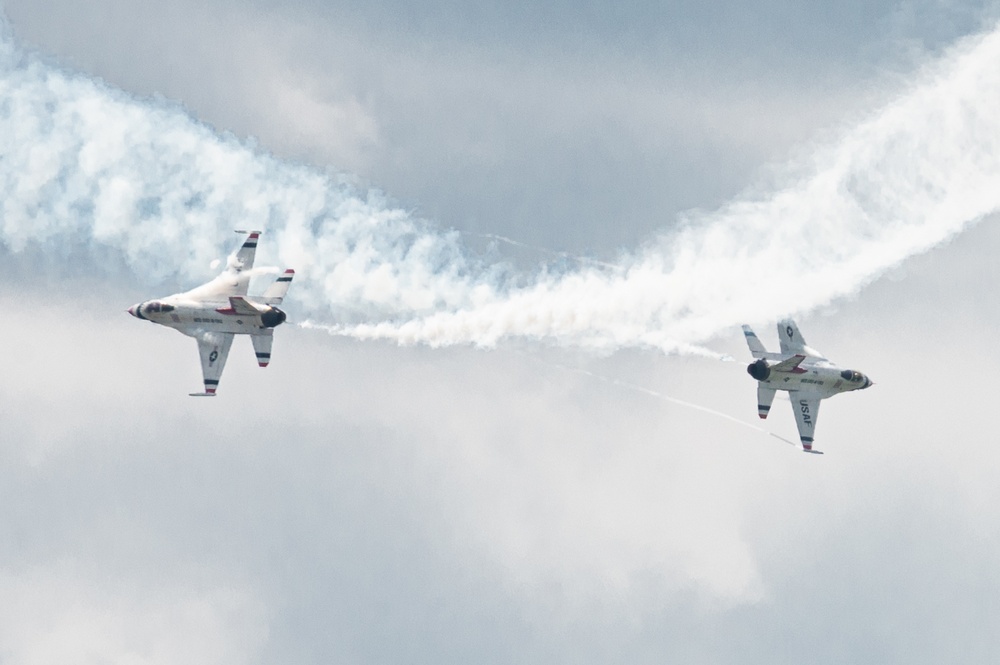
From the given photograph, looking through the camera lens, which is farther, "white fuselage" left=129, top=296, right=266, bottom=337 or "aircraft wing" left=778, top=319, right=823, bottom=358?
"aircraft wing" left=778, top=319, right=823, bottom=358

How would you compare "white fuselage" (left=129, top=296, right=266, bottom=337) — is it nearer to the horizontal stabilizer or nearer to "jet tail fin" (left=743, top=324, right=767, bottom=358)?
the horizontal stabilizer

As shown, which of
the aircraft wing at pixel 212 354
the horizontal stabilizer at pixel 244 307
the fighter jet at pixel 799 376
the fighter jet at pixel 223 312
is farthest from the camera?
the fighter jet at pixel 799 376

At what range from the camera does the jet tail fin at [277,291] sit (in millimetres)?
66375

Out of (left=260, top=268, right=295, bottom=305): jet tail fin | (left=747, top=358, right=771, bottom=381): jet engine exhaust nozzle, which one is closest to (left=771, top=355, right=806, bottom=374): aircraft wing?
(left=747, top=358, right=771, bottom=381): jet engine exhaust nozzle

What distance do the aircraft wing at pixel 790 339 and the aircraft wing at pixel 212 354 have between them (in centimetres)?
2893

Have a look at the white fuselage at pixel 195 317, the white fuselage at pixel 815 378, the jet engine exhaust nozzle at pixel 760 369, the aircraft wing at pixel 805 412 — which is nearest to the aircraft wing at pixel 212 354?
the white fuselage at pixel 195 317

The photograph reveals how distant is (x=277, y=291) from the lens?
218ft

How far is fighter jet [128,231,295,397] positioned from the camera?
215 feet

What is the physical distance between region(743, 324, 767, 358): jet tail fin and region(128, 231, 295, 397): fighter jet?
932 inches

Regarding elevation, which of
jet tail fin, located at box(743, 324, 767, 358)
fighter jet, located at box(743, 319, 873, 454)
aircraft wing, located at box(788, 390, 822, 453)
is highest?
jet tail fin, located at box(743, 324, 767, 358)

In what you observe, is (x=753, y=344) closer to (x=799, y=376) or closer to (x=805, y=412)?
(x=799, y=376)

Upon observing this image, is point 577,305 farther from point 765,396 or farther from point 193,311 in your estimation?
point 193,311

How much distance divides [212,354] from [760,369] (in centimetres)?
2814

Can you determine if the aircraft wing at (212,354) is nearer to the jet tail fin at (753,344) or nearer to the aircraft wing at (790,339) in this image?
the jet tail fin at (753,344)
